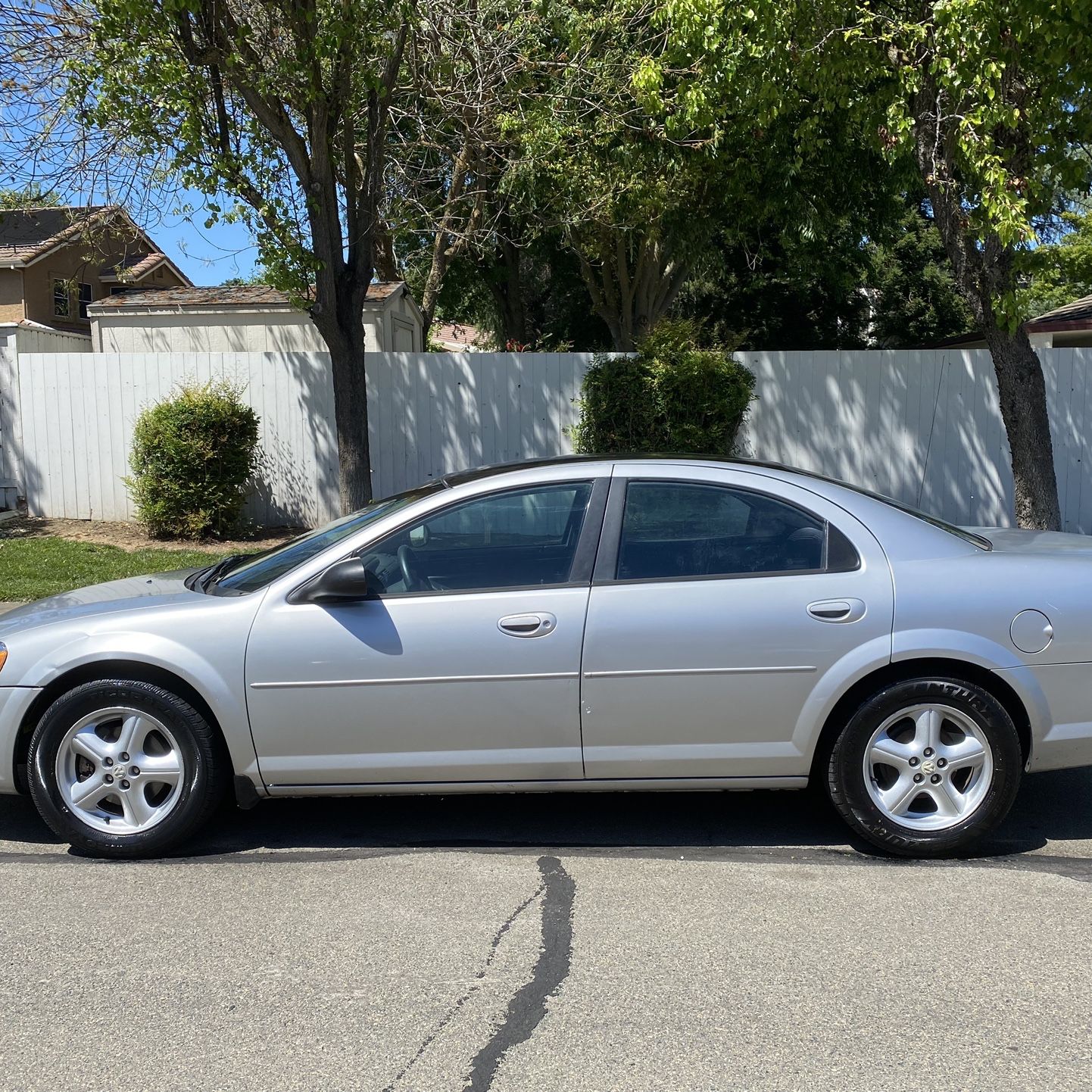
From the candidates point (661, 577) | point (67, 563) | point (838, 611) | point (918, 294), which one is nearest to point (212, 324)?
point (67, 563)

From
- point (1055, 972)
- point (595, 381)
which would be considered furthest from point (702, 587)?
point (595, 381)

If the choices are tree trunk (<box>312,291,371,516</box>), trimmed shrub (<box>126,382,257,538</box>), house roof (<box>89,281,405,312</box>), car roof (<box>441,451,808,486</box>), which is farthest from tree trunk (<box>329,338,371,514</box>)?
car roof (<box>441,451,808,486</box>)

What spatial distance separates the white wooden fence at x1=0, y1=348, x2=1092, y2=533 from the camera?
12.5 metres

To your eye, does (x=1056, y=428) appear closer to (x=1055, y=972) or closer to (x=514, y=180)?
(x=514, y=180)

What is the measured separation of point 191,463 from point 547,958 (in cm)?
951

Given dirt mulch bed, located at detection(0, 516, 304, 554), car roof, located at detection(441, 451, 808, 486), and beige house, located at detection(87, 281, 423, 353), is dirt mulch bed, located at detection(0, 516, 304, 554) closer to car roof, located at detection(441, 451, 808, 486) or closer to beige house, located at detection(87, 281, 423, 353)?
beige house, located at detection(87, 281, 423, 353)

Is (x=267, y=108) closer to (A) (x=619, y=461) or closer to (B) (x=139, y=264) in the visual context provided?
(A) (x=619, y=461)

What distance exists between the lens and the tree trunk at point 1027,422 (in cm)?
934

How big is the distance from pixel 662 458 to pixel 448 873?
1949mm

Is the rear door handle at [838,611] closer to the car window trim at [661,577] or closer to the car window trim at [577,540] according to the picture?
the car window trim at [661,577]

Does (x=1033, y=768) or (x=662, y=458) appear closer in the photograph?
(x=1033, y=768)

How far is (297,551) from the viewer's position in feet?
16.4

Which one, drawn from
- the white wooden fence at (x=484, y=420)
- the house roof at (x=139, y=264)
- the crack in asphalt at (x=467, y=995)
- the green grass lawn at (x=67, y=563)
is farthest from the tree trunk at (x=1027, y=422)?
the house roof at (x=139, y=264)

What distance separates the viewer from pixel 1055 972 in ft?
11.6
